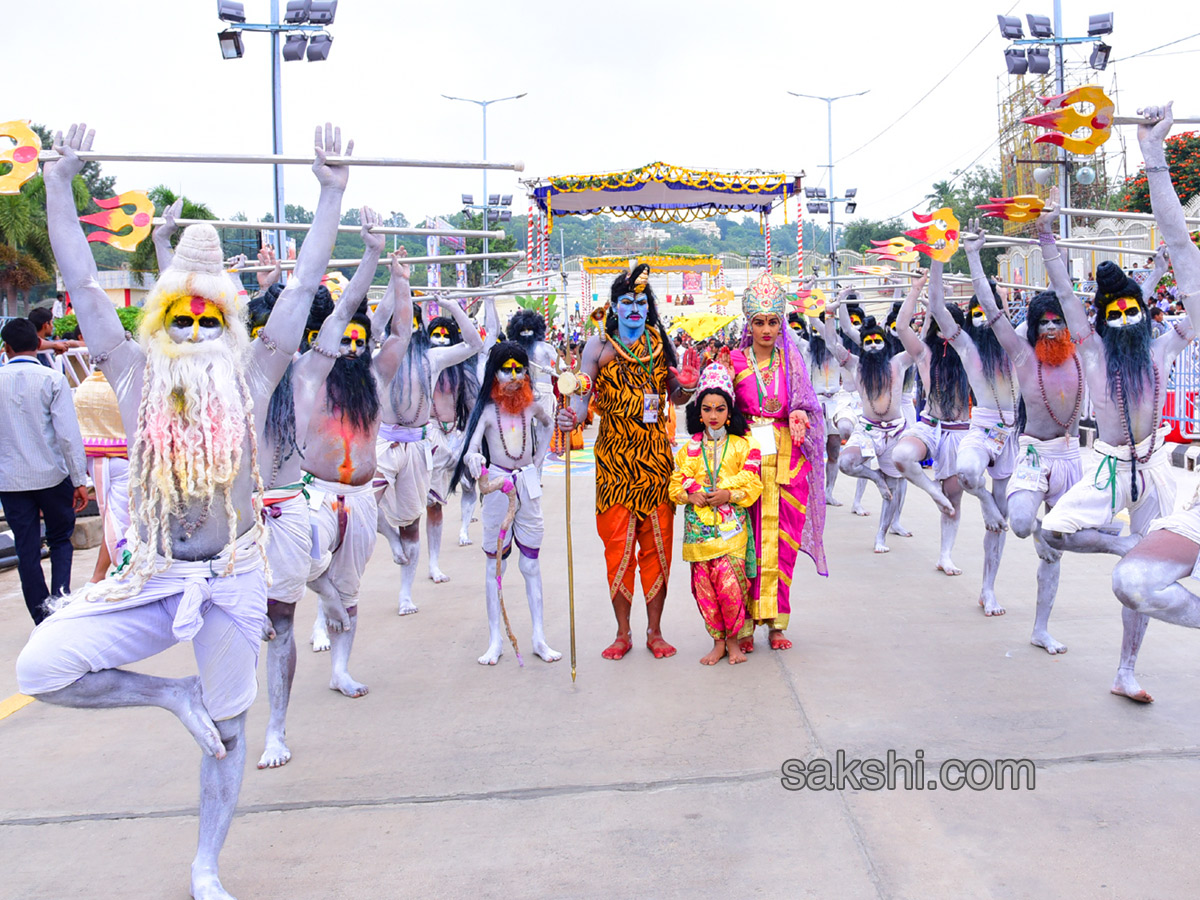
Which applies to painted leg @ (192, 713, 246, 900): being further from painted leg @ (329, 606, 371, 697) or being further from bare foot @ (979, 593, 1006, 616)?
bare foot @ (979, 593, 1006, 616)

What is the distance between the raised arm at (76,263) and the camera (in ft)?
10.7

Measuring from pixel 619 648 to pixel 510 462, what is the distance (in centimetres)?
122

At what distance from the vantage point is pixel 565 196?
16.1 m

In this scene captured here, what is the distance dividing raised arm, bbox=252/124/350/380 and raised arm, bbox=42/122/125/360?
456 millimetres

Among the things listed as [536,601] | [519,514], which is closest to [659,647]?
[536,601]

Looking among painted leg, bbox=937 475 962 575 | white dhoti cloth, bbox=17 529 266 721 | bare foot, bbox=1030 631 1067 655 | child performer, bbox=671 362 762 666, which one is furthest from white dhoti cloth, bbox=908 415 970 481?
white dhoti cloth, bbox=17 529 266 721

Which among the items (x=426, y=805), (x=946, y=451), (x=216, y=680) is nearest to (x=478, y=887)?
(x=426, y=805)

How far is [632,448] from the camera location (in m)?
5.88

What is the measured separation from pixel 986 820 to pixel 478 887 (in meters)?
1.80

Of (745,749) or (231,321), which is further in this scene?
(745,749)

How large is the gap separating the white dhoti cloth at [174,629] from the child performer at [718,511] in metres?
2.81

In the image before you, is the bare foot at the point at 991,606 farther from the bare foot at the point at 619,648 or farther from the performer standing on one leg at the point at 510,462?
the performer standing on one leg at the point at 510,462

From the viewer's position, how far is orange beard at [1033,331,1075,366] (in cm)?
582

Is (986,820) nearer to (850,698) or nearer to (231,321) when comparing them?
(850,698)
